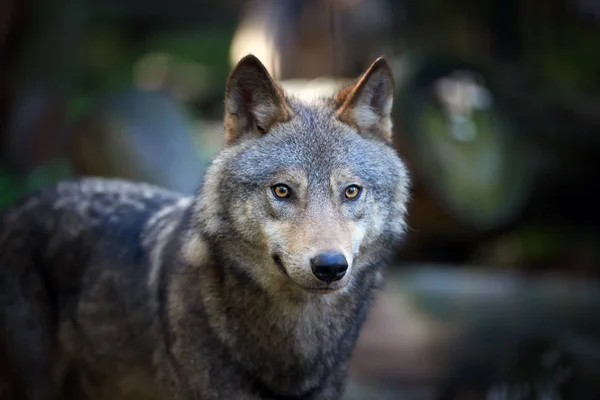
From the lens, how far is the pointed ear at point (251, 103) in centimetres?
479

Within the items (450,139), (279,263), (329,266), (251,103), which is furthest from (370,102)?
(450,139)

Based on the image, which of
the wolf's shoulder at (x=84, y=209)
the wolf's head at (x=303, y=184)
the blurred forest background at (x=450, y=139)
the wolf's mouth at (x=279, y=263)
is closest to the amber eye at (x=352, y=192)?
the wolf's head at (x=303, y=184)

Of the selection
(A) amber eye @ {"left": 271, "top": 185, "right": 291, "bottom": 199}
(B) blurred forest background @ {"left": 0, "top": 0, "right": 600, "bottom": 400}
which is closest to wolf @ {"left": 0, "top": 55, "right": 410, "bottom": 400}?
(A) amber eye @ {"left": 271, "top": 185, "right": 291, "bottom": 199}

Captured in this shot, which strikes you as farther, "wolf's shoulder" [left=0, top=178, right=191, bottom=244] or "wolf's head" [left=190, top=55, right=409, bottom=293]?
"wolf's shoulder" [left=0, top=178, right=191, bottom=244]

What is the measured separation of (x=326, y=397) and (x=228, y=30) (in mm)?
13011

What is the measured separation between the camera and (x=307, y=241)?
4312 millimetres

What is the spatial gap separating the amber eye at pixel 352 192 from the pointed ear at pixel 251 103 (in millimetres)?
572

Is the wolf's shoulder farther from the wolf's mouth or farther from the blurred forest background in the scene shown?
the blurred forest background

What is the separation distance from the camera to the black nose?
13.7 feet

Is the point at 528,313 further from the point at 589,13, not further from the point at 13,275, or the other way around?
the point at 13,275

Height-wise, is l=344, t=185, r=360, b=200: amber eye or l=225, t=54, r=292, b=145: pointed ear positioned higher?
l=225, t=54, r=292, b=145: pointed ear

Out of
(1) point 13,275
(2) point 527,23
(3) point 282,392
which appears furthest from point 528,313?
(1) point 13,275

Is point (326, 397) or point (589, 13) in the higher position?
point (589, 13)

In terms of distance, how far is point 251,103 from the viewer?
4.93 m
